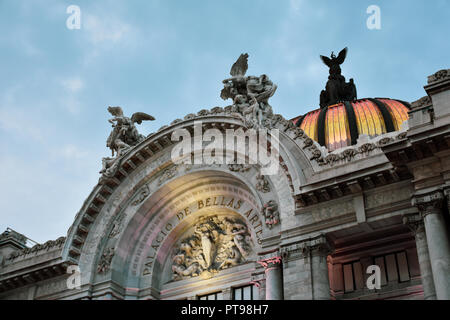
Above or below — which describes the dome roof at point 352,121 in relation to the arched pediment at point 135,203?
above

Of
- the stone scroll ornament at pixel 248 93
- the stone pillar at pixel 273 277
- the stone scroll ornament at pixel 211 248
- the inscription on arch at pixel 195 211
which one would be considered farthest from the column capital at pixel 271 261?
the stone scroll ornament at pixel 248 93

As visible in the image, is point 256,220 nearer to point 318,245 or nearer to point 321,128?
point 318,245

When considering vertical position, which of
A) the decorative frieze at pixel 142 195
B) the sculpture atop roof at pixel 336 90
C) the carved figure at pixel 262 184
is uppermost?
the sculpture atop roof at pixel 336 90

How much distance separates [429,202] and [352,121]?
14.5 meters

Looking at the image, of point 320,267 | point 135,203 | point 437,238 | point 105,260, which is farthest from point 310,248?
point 105,260

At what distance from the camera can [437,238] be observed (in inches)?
704

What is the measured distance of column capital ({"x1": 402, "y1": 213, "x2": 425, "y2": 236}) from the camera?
752 inches

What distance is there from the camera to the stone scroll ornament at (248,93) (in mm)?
24641

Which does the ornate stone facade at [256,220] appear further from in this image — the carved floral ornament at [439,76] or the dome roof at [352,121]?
the dome roof at [352,121]

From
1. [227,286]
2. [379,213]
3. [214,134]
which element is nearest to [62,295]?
[227,286]

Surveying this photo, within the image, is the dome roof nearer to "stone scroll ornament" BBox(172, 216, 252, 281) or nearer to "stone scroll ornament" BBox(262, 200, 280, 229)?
"stone scroll ornament" BBox(172, 216, 252, 281)

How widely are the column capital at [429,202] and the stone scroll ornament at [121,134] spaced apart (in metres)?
14.1
